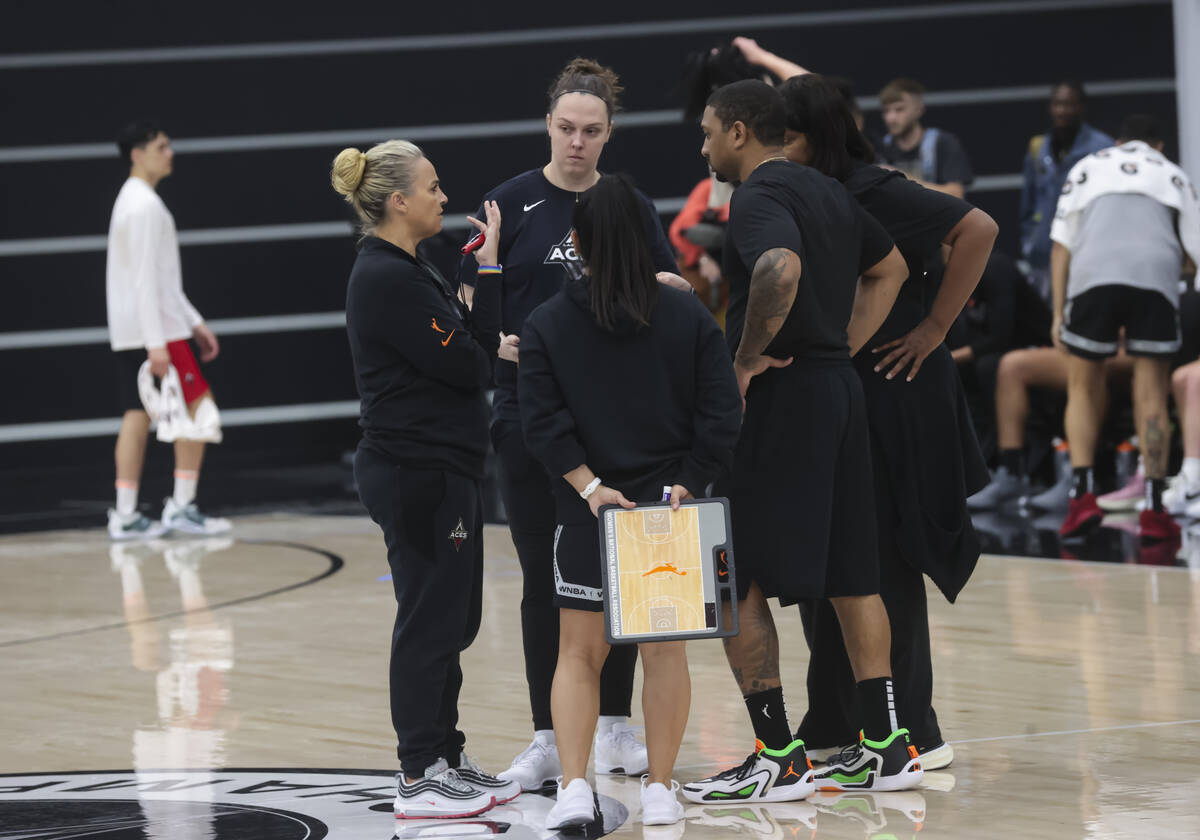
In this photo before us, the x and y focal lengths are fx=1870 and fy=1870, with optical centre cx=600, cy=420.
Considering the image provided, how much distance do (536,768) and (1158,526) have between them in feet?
13.6

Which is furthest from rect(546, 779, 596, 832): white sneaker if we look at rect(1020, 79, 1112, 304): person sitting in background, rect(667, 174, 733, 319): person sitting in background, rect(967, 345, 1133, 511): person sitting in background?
rect(1020, 79, 1112, 304): person sitting in background

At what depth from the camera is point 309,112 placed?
41.8 ft

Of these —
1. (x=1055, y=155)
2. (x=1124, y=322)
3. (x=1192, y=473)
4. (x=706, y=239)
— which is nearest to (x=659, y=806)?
(x=706, y=239)

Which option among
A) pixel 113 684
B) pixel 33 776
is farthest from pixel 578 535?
pixel 113 684

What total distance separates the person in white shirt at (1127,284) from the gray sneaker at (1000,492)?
0.84m

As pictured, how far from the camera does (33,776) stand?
4520 millimetres

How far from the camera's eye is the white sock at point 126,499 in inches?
355

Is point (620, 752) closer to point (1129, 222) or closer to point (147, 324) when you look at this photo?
point (1129, 222)

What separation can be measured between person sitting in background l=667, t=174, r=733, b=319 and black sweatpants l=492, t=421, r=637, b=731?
140 inches

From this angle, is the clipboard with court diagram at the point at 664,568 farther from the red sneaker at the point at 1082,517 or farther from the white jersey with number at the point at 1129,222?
the white jersey with number at the point at 1129,222

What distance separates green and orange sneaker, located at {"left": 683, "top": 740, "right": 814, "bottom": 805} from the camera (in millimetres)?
4027

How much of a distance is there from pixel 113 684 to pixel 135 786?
4.37 feet

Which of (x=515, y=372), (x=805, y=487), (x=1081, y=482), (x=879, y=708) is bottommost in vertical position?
(x=879, y=708)

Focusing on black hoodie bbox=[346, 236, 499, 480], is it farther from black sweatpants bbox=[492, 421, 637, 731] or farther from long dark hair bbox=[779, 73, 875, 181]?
long dark hair bbox=[779, 73, 875, 181]
